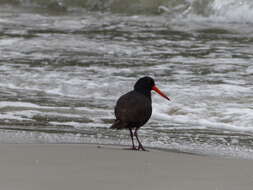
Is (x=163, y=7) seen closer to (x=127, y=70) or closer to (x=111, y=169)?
(x=127, y=70)

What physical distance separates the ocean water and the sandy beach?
18.0 inches

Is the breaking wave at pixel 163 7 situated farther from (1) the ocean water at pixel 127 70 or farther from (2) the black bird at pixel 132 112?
(2) the black bird at pixel 132 112

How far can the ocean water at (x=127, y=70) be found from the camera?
667 cm

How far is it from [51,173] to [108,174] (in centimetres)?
39

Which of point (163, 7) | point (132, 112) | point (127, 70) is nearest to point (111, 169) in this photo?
point (132, 112)

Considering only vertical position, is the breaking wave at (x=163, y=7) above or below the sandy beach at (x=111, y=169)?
above

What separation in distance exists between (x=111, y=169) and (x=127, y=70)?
5232 mm

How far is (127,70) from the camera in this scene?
10.1 metres

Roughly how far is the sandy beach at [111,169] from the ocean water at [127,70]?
46 cm

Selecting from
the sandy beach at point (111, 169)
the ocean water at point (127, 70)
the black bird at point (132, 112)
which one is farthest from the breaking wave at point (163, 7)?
the sandy beach at point (111, 169)

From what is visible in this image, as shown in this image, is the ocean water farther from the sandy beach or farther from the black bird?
the sandy beach

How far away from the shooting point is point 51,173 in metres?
4.81

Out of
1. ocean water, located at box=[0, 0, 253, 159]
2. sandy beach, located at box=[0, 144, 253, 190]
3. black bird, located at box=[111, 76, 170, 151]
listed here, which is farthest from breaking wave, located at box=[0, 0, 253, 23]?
sandy beach, located at box=[0, 144, 253, 190]

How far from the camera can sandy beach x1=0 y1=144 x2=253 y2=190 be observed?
460 cm
